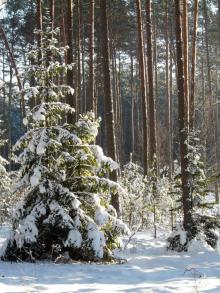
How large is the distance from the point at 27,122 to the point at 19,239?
2.18 m

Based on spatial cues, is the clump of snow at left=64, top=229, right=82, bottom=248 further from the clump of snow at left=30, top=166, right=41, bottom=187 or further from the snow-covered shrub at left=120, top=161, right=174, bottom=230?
the snow-covered shrub at left=120, top=161, right=174, bottom=230

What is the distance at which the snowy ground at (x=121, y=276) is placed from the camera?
679 centimetres

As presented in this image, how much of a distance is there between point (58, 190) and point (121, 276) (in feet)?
6.64

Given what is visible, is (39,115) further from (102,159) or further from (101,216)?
(101,216)

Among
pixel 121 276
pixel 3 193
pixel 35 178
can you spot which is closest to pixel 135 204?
pixel 3 193

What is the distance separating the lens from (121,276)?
7699mm

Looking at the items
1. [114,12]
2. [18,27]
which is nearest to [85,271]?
[114,12]

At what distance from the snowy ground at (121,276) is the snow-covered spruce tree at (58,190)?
0.41m

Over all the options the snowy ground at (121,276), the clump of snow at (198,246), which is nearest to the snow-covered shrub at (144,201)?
the clump of snow at (198,246)

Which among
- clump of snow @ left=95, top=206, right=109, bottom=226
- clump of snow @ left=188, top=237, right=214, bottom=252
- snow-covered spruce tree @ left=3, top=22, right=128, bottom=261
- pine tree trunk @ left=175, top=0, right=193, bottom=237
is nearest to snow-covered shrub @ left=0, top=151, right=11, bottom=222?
pine tree trunk @ left=175, top=0, right=193, bottom=237

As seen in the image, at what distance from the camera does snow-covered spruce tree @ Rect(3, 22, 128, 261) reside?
8594 mm

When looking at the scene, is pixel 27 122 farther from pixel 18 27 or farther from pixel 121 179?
pixel 18 27

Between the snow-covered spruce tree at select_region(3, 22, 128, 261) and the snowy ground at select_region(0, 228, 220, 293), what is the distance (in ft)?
1.33

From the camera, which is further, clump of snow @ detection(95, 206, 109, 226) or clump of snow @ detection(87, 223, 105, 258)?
clump of snow @ detection(95, 206, 109, 226)
